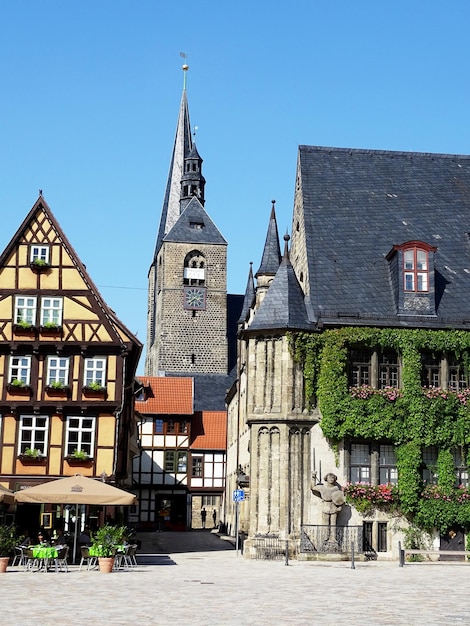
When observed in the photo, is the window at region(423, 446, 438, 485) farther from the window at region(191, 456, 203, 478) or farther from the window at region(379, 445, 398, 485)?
the window at region(191, 456, 203, 478)

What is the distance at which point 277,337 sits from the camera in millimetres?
31828

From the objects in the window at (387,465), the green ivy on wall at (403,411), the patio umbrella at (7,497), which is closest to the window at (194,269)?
the green ivy on wall at (403,411)

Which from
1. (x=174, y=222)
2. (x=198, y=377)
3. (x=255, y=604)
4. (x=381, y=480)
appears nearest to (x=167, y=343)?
(x=198, y=377)

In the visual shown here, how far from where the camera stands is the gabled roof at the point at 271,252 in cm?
4631

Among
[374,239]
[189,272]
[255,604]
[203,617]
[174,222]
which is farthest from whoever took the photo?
[174,222]

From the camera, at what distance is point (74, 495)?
24.8 metres

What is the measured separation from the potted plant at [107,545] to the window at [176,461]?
35886 mm

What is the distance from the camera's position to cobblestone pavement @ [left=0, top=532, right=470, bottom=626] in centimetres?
1382

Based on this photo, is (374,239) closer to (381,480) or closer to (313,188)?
(313,188)

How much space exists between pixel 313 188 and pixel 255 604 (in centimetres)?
2309

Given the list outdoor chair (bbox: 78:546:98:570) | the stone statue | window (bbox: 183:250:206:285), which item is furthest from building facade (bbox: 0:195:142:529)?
window (bbox: 183:250:206:285)

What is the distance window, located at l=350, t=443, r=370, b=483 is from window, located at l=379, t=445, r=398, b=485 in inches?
17.0

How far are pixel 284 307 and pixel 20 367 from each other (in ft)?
29.6

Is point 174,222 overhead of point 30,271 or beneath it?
overhead
